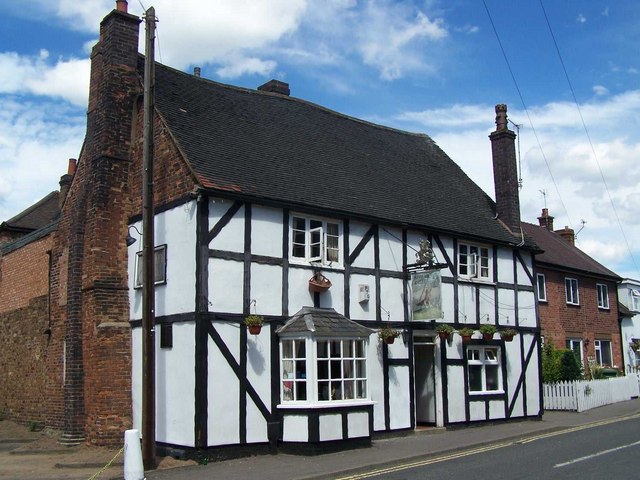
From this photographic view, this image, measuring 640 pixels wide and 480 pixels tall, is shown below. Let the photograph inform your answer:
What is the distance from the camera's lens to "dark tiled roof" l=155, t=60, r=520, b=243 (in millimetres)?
16719

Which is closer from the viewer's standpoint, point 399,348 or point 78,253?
point 78,253

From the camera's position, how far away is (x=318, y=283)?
1648 centimetres

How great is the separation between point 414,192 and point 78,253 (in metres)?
9.87

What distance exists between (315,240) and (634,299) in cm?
2444

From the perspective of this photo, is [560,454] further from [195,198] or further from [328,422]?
[195,198]

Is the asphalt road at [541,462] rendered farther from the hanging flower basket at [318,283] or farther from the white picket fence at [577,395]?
the white picket fence at [577,395]

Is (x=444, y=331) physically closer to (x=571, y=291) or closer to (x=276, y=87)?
(x=276, y=87)

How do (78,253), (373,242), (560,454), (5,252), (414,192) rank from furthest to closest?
(5,252) < (414,192) < (373,242) < (78,253) < (560,454)

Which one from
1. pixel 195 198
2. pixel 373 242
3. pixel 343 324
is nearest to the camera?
pixel 195 198

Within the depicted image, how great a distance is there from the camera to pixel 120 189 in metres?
17.4

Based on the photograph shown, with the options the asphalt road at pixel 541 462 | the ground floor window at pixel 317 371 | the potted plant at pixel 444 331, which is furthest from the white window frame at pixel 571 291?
the ground floor window at pixel 317 371

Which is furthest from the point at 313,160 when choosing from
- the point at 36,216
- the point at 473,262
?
the point at 36,216

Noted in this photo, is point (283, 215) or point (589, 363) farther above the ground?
point (283, 215)

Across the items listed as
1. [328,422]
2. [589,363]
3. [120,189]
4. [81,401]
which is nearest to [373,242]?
[328,422]
